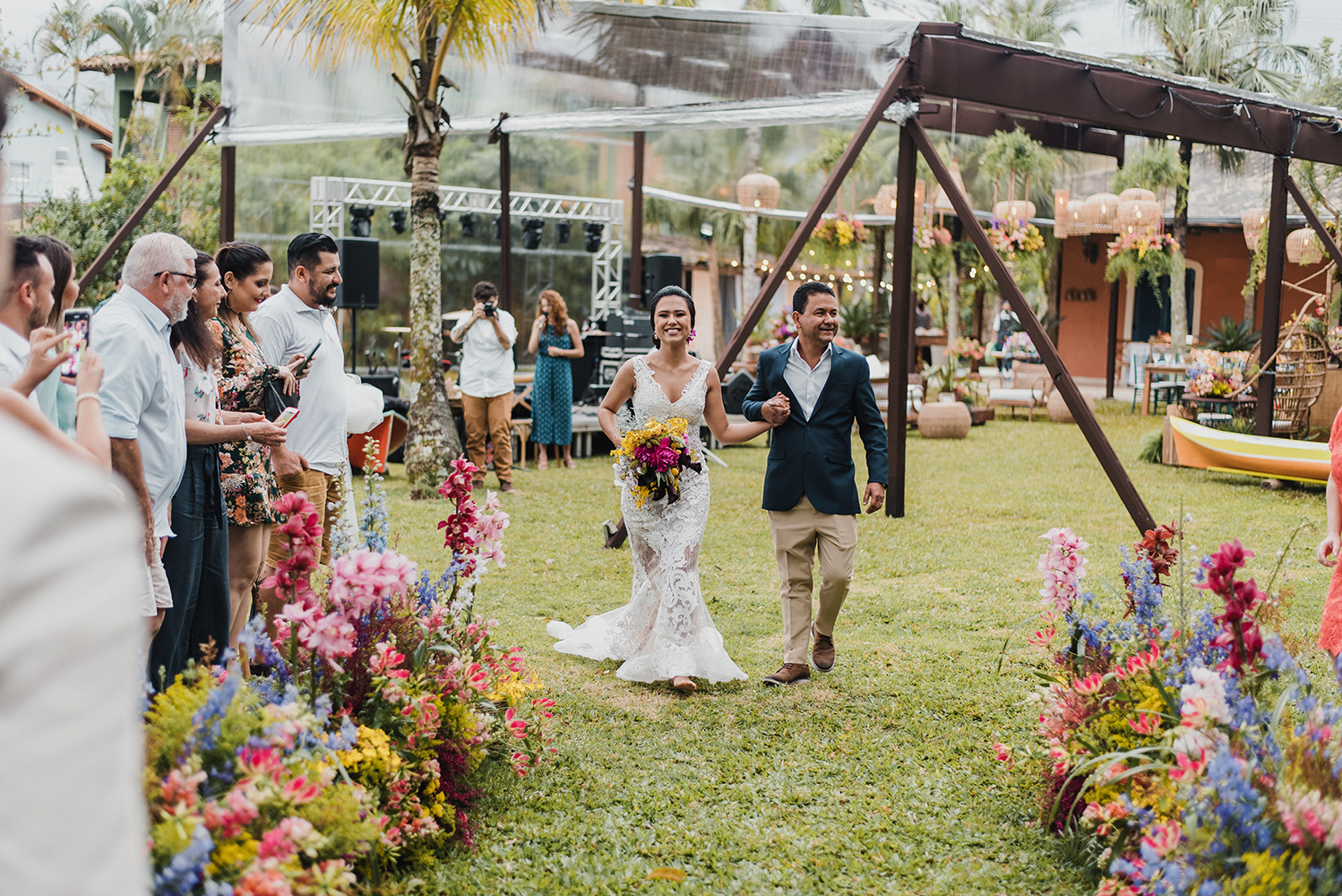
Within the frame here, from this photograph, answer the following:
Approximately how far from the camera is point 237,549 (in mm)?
4574

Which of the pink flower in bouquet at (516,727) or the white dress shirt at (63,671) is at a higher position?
the white dress shirt at (63,671)

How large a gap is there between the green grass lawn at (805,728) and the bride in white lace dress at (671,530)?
145 millimetres

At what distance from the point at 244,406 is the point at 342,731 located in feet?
6.93

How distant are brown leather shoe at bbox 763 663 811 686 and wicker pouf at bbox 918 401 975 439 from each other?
11352mm

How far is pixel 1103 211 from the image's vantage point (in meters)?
17.7

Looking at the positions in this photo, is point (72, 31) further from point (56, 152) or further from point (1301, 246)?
point (1301, 246)

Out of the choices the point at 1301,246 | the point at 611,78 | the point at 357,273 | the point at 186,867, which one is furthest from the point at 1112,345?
the point at 186,867

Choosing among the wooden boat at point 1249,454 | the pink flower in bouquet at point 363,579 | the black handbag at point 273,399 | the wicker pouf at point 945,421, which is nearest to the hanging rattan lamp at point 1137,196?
the wicker pouf at point 945,421

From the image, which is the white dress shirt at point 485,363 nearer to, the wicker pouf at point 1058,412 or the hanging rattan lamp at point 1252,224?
the wicker pouf at point 1058,412

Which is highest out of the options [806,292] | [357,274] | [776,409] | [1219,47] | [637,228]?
[1219,47]

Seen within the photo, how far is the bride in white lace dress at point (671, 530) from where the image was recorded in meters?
5.38

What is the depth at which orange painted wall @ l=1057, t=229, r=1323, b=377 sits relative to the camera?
27750 mm

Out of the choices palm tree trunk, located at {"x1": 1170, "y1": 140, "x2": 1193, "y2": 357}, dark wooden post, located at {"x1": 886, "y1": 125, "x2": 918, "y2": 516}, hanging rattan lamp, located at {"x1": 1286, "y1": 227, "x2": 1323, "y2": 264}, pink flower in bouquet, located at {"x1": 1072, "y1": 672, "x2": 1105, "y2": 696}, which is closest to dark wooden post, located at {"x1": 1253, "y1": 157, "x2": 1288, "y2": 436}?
hanging rattan lamp, located at {"x1": 1286, "y1": 227, "x2": 1323, "y2": 264}

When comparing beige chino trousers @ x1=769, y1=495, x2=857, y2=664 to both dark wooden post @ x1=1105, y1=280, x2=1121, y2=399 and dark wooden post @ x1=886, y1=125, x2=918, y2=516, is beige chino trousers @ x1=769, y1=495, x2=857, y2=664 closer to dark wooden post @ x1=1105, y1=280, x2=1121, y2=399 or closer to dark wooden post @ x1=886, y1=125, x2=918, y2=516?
dark wooden post @ x1=886, y1=125, x2=918, y2=516
